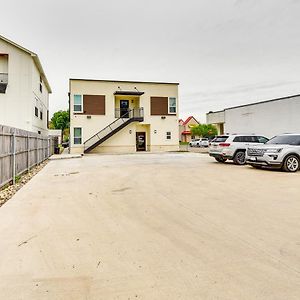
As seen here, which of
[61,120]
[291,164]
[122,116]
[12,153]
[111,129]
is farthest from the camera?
[61,120]

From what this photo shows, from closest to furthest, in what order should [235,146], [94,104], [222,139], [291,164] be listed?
1. [291,164]
2. [235,146]
3. [222,139]
4. [94,104]

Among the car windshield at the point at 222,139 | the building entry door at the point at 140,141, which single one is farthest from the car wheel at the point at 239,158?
the building entry door at the point at 140,141

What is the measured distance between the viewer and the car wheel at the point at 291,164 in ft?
37.5

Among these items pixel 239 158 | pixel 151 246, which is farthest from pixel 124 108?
pixel 151 246

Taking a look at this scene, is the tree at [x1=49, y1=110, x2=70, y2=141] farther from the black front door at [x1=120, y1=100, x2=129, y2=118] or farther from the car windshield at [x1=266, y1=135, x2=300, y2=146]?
the car windshield at [x1=266, y1=135, x2=300, y2=146]

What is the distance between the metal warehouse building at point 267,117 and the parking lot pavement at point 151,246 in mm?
19820

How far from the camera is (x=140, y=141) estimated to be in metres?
32.0

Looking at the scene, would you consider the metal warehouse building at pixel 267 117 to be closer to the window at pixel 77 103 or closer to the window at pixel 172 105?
the window at pixel 172 105

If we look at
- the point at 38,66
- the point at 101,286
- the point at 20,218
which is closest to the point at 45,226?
the point at 20,218

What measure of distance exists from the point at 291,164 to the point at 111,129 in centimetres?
2117

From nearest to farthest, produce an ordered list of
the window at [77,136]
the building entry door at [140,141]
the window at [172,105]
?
the window at [77,136], the building entry door at [140,141], the window at [172,105]

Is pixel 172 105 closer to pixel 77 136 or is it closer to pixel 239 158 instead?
pixel 77 136

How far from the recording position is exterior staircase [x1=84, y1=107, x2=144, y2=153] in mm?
28714

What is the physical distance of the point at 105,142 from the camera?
98.5ft
